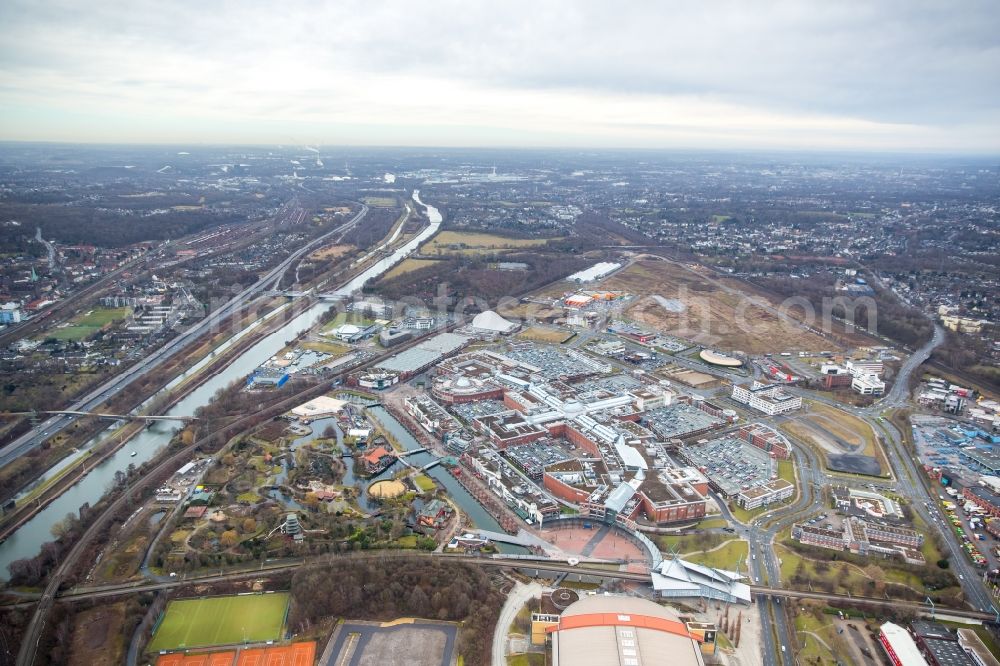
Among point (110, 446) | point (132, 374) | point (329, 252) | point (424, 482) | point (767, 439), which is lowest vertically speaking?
point (110, 446)

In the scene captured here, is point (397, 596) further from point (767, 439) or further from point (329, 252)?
point (329, 252)

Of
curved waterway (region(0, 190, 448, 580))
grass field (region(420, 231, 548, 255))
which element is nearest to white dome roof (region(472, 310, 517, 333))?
curved waterway (region(0, 190, 448, 580))

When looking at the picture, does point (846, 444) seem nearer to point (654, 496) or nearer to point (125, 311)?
point (654, 496)

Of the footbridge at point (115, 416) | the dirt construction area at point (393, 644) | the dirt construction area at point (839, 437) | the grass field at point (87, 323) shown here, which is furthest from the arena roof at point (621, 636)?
the grass field at point (87, 323)

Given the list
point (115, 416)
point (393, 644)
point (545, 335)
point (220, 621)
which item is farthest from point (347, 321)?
point (393, 644)

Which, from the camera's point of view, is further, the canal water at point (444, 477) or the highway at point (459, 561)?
the canal water at point (444, 477)

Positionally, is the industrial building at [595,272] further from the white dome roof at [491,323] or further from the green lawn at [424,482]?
the green lawn at [424,482]

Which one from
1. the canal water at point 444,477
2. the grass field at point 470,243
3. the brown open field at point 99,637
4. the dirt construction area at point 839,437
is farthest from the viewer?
the grass field at point 470,243
